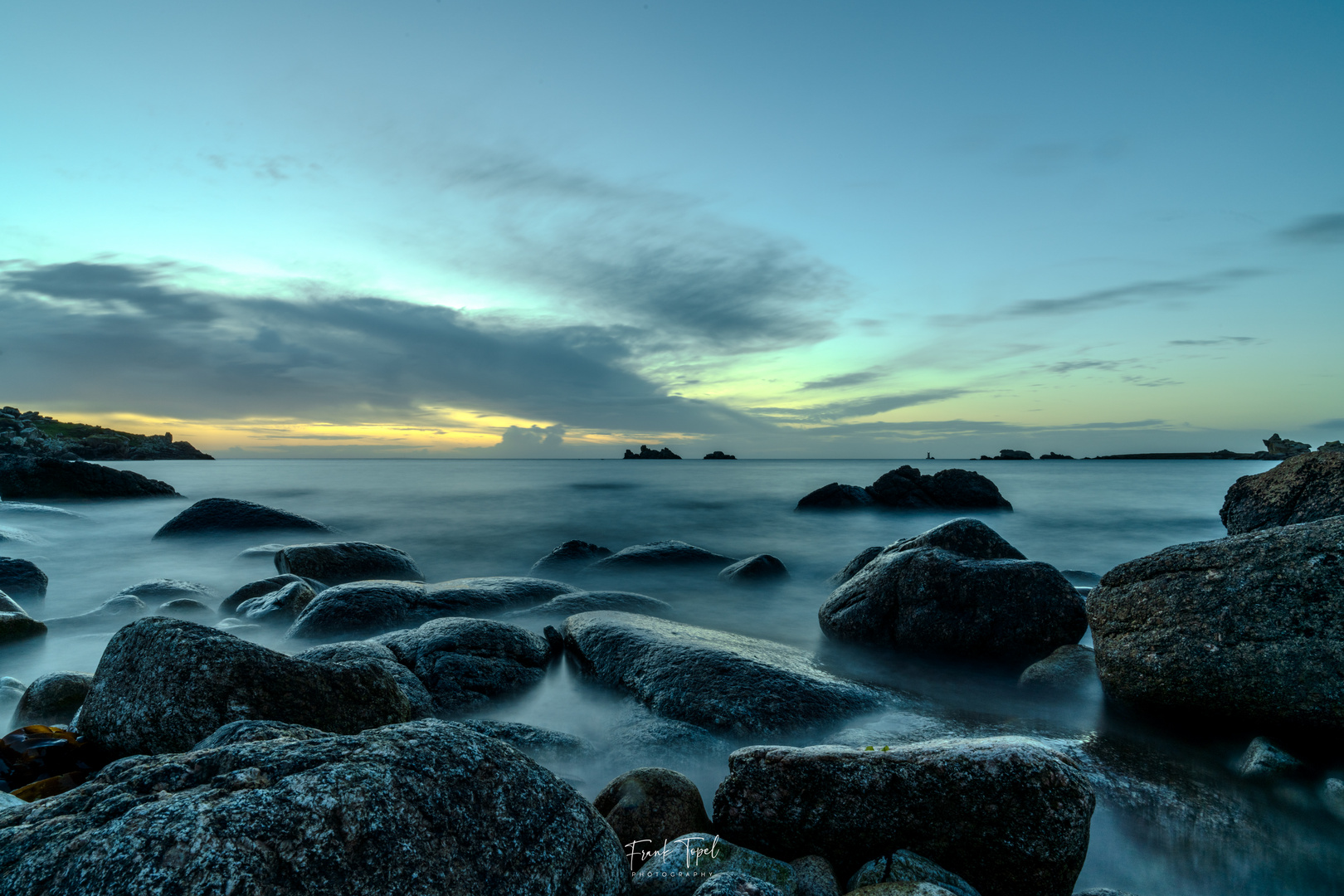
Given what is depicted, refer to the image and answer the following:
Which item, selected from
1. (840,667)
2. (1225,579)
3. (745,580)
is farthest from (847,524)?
(1225,579)

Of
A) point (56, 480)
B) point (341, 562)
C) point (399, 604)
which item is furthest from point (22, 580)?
point (56, 480)

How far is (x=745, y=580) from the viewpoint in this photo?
1316 centimetres

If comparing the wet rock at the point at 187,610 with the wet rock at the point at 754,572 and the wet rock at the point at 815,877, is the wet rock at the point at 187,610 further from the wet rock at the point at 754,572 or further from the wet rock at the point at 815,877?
the wet rock at the point at 815,877

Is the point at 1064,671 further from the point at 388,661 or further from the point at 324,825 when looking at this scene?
the point at 324,825

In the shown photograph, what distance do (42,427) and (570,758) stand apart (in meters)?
96.3

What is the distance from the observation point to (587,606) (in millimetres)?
9906

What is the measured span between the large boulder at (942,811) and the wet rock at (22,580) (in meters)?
13.5

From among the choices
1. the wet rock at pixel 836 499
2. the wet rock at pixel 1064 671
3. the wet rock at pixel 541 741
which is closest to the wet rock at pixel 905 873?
the wet rock at pixel 541 741

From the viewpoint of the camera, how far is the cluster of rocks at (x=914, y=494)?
28156mm

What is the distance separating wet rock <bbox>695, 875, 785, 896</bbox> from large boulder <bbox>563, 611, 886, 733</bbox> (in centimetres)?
309

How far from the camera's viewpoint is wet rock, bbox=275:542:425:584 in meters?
11.7

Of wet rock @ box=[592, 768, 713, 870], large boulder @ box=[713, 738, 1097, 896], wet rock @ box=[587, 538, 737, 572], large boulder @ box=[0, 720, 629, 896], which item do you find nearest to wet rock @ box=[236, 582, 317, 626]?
wet rock @ box=[587, 538, 737, 572]

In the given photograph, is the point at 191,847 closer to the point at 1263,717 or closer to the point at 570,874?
the point at 570,874

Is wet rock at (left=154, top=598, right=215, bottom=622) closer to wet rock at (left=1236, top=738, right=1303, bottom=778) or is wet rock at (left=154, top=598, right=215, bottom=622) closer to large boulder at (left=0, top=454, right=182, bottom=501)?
wet rock at (left=1236, top=738, right=1303, bottom=778)
